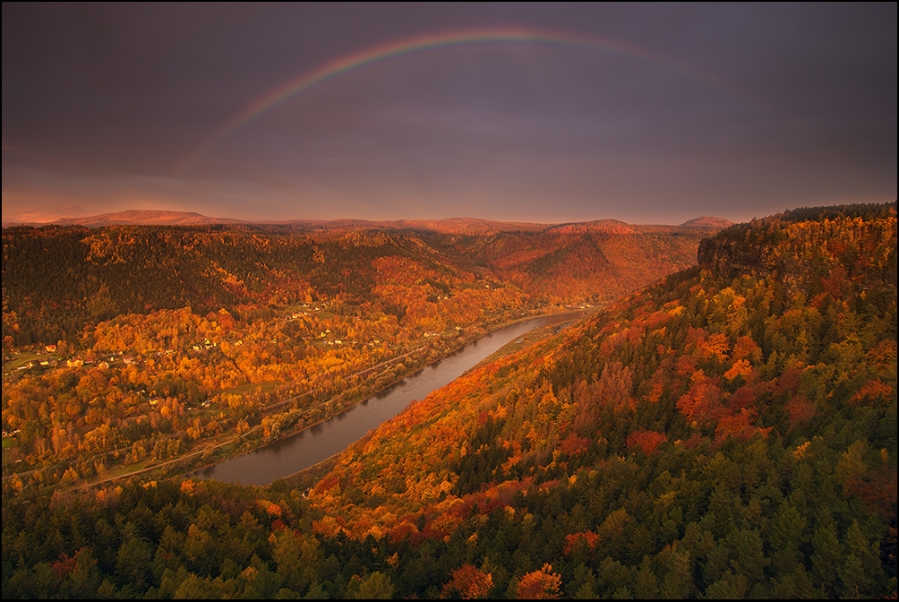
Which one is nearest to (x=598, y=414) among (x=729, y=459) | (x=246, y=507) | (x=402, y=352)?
(x=729, y=459)

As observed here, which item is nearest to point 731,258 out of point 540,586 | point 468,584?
point 540,586

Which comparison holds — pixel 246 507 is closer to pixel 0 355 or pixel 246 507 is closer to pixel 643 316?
pixel 643 316

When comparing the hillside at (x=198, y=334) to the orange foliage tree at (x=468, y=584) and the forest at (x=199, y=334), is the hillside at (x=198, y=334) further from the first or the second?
the orange foliage tree at (x=468, y=584)

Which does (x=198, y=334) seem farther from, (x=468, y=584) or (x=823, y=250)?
(x=823, y=250)

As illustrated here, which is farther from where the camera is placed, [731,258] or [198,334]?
[198,334]

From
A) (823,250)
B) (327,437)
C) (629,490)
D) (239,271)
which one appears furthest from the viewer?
(239,271)

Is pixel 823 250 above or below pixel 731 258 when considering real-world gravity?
above
